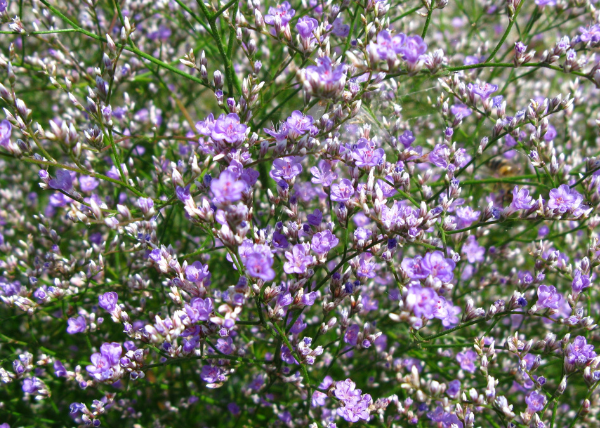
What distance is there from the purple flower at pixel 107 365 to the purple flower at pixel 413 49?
198cm

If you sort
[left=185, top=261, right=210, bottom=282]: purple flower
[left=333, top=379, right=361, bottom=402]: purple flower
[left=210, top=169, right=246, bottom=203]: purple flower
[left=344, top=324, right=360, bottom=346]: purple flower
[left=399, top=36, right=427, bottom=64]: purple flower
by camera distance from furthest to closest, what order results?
1. [left=344, top=324, right=360, bottom=346]: purple flower
2. [left=333, top=379, right=361, bottom=402]: purple flower
3. [left=185, top=261, right=210, bottom=282]: purple flower
4. [left=399, top=36, right=427, bottom=64]: purple flower
5. [left=210, top=169, right=246, bottom=203]: purple flower

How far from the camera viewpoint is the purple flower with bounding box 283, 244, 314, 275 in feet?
7.46

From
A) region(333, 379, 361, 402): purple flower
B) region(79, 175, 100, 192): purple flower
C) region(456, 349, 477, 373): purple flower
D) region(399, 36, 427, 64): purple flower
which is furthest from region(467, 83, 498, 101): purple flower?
region(79, 175, 100, 192): purple flower

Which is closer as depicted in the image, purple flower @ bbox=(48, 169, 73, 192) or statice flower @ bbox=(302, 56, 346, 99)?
statice flower @ bbox=(302, 56, 346, 99)

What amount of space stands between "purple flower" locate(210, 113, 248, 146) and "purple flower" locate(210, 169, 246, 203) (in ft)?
0.83

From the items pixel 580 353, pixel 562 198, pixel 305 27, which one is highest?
pixel 305 27

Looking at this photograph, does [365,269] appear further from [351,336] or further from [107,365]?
[107,365]

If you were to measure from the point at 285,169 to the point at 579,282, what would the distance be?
1.71 meters

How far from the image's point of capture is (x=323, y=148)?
7.88 feet

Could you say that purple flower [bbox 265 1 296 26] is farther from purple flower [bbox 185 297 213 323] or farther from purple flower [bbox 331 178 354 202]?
purple flower [bbox 185 297 213 323]

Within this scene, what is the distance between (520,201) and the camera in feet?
8.17

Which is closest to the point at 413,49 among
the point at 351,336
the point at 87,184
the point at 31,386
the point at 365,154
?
the point at 365,154

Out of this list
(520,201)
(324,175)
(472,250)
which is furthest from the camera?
(472,250)

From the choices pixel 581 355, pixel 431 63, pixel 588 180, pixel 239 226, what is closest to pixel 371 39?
pixel 431 63
